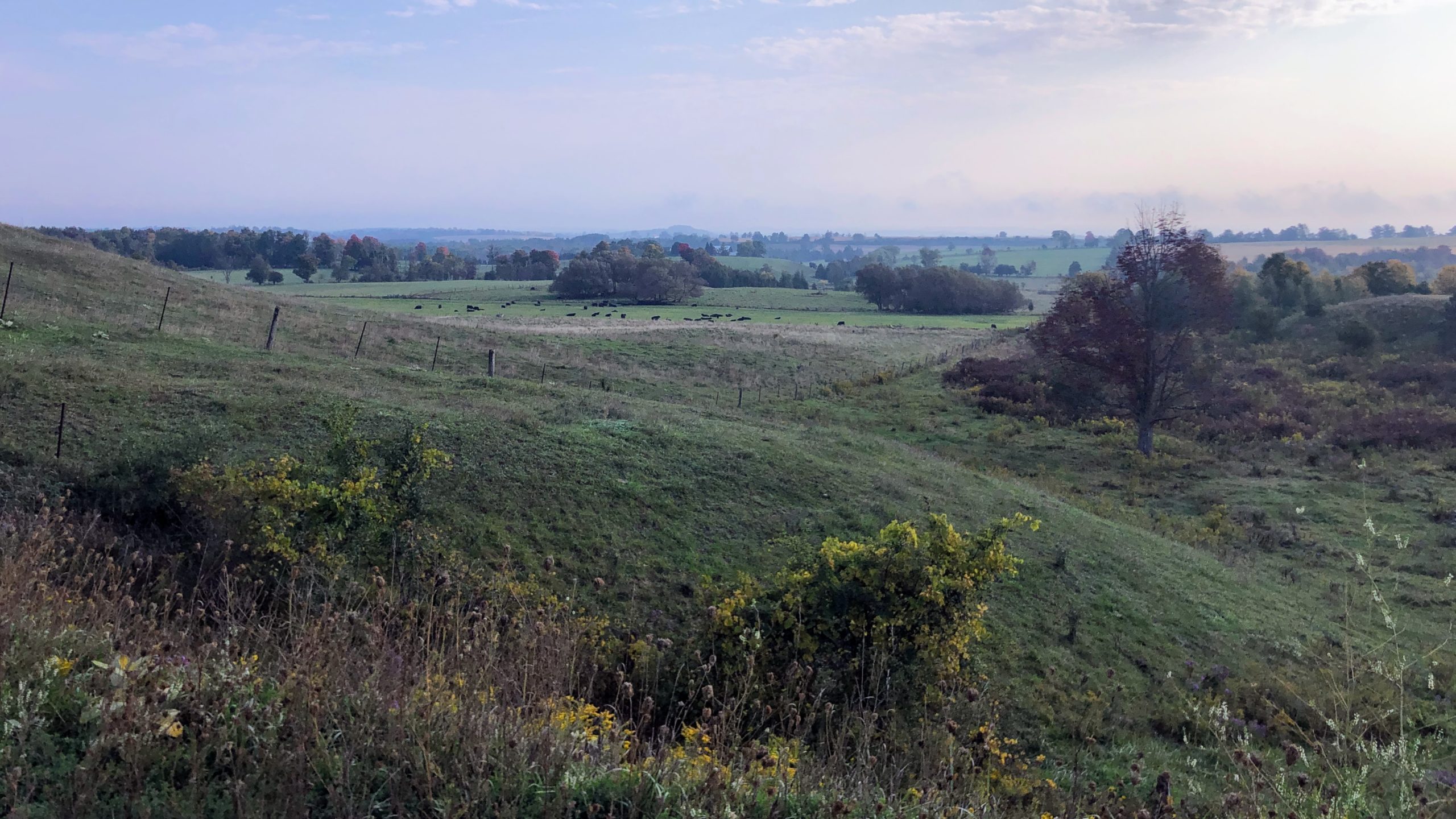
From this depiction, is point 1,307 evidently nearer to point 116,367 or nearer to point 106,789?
point 116,367

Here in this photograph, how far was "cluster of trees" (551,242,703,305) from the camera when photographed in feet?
292

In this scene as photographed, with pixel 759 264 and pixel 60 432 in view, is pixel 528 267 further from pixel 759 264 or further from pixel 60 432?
pixel 60 432

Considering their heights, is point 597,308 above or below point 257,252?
below

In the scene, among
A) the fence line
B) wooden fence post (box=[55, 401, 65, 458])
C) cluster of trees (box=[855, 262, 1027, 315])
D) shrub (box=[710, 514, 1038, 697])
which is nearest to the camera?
shrub (box=[710, 514, 1038, 697])

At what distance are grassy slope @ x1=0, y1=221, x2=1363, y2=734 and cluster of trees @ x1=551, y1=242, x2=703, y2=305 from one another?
66553 millimetres

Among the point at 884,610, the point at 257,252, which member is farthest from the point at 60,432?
the point at 257,252

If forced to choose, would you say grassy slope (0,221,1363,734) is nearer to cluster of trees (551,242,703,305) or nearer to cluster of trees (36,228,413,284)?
cluster of trees (551,242,703,305)

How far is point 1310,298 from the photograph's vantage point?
181ft

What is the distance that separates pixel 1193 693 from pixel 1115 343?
1893 centimetres

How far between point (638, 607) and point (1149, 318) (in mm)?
22262

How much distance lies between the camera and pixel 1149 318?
2617cm

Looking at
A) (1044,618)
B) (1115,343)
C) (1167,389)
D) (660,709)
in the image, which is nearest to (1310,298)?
(1167,389)

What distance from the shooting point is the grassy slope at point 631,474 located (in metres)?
10.5

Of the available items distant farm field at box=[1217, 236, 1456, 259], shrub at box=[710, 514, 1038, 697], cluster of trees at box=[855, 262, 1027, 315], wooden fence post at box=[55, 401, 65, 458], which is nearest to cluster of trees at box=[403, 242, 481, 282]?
cluster of trees at box=[855, 262, 1027, 315]
